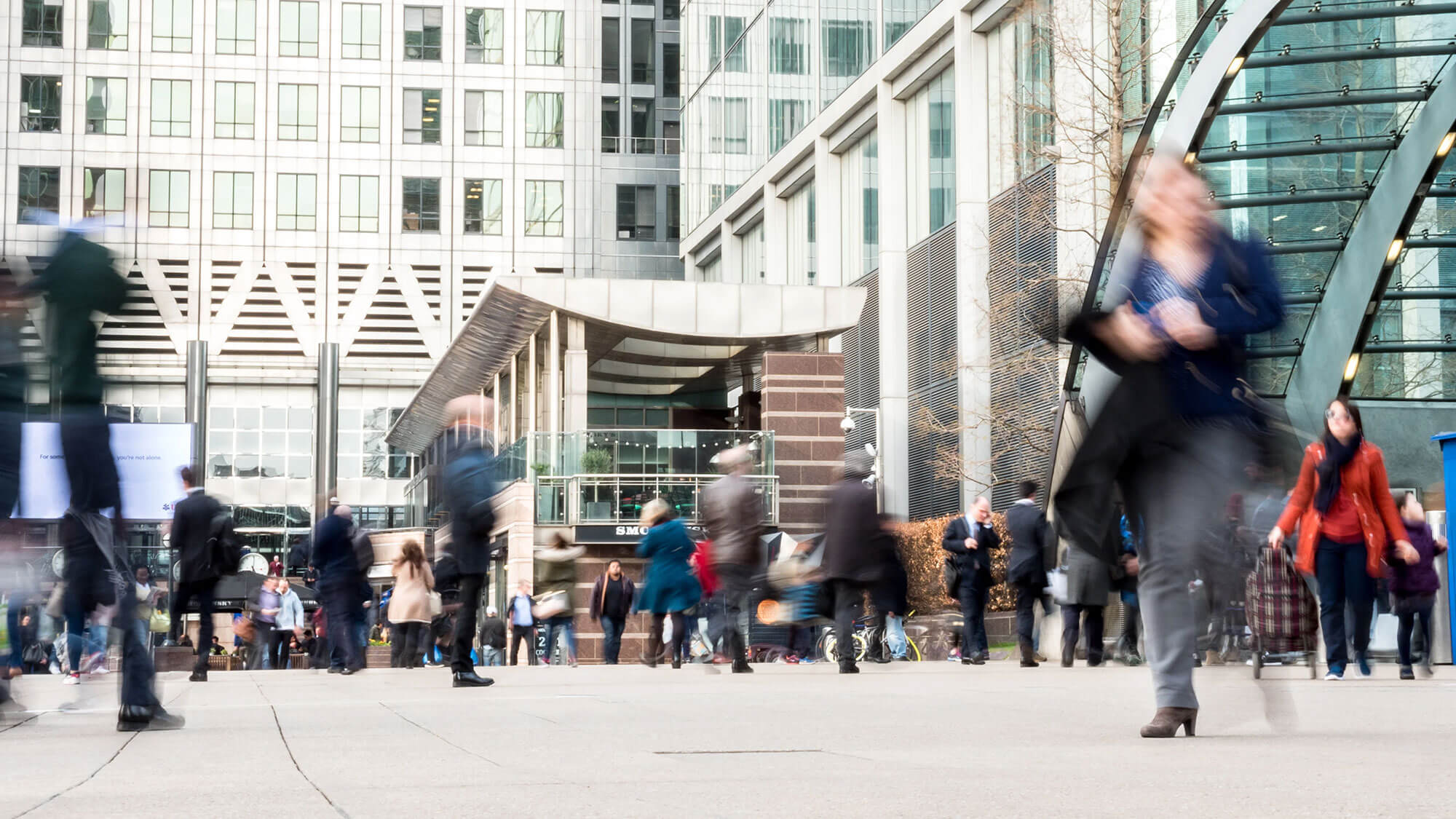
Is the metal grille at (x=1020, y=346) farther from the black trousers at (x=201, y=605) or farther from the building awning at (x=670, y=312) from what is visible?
the black trousers at (x=201, y=605)

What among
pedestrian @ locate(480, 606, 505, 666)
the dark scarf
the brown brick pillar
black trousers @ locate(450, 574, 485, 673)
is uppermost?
the brown brick pillar

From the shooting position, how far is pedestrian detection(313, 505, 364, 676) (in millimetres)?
16672

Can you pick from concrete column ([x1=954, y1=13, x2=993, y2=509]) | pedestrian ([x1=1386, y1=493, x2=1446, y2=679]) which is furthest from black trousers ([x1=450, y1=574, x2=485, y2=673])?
concrete column ([x1=954, y1=13, x2=993, y2=509])

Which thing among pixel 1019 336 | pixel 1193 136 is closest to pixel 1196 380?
pixel 1193 136

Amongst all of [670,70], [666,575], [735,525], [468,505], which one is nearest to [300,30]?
[670,70]

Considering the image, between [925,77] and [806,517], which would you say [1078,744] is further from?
[925,77]

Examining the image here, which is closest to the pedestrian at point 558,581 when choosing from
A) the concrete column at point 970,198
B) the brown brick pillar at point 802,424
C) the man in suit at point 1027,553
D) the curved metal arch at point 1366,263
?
the man in suit at point 1027,553

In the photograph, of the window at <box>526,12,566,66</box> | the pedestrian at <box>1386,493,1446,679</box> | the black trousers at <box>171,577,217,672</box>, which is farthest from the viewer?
the window at <box>526,12,566,66</box>

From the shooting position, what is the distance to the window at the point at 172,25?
59.9 m

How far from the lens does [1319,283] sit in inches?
912

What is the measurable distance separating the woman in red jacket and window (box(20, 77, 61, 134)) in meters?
55.7

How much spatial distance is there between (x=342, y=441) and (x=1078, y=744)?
55871 millimetres

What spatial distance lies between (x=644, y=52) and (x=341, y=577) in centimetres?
4912

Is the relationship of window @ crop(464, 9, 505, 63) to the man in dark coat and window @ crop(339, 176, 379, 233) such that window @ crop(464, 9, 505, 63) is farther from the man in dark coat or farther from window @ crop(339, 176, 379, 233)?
the man in dark coat
